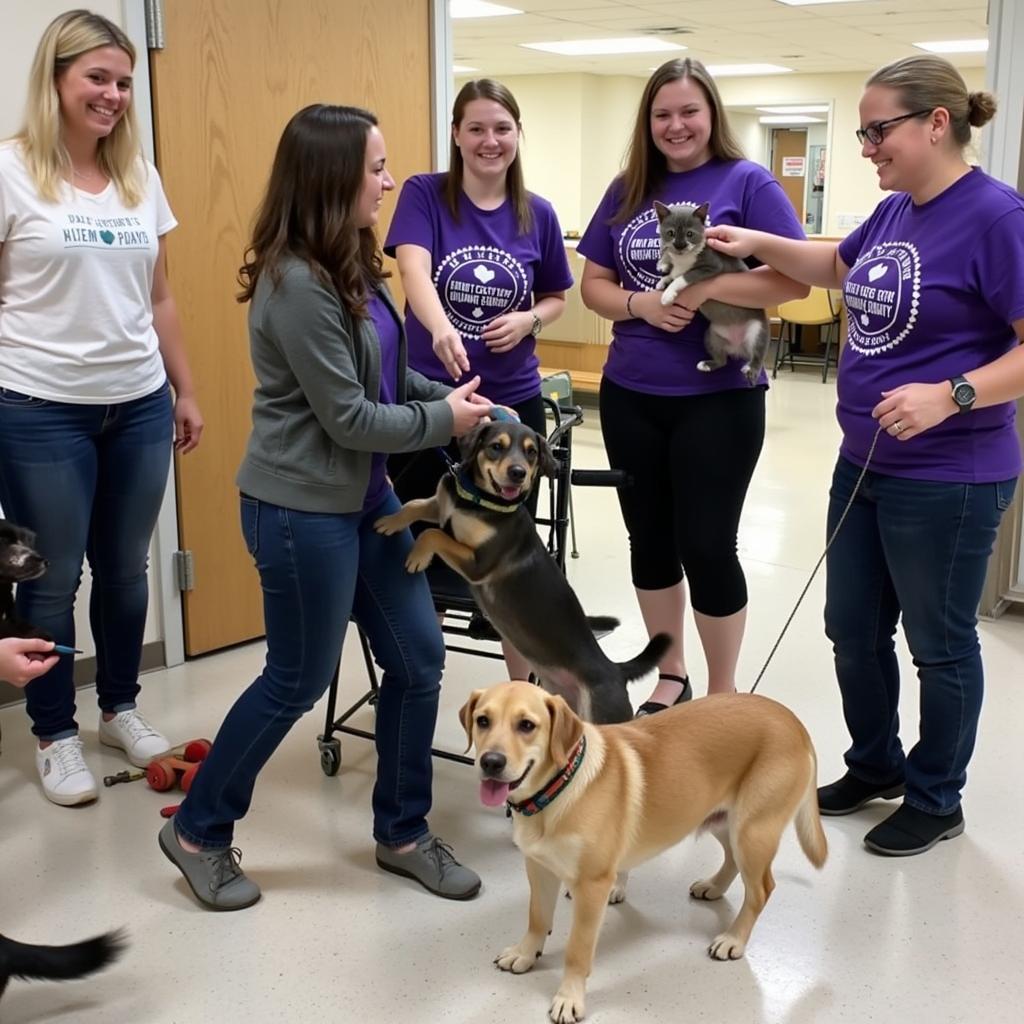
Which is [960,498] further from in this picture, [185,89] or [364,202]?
[185,89]

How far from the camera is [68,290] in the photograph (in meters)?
2.61

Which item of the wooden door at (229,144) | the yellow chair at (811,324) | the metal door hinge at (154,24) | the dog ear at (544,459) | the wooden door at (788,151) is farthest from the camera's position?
the wooden door at (788,151)

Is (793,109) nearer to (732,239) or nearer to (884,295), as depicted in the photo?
(732,239)

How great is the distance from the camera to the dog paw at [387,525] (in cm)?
227

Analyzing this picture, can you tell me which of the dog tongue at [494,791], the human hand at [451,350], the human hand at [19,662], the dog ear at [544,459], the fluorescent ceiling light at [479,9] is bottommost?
the dog tongue at [494,791]

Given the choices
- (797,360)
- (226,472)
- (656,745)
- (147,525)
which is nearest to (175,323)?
(147,525)

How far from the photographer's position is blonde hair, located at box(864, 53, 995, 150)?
86.2 inches

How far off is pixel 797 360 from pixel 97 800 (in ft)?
29.0

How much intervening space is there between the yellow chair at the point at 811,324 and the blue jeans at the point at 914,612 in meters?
6.89

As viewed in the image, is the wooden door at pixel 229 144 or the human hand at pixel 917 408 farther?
the wooden door at pixel 229 144

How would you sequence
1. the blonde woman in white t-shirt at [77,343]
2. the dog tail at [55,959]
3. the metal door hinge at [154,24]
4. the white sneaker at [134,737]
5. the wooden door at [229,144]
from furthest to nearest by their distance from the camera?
the wooden door at [229,144] < the metal door hinge at [154,24] < the white sneaker at [134,737] < the blonde woman in white t-shirt at [77,343] < the dog tail at [55,959]

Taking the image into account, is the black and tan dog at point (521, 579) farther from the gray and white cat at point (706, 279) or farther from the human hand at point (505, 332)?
the gray and white cat at point (706, 279)

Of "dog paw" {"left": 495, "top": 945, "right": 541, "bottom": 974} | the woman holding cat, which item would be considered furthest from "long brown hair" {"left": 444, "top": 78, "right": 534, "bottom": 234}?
"dog paw" {"left": 495, "top": 945, "right": 541, "bottom": 974}

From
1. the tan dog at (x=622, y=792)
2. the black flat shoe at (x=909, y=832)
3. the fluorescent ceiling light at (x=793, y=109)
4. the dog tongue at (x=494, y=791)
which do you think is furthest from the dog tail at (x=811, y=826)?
the fluorescent ceiling light at (x=793, y=109)
